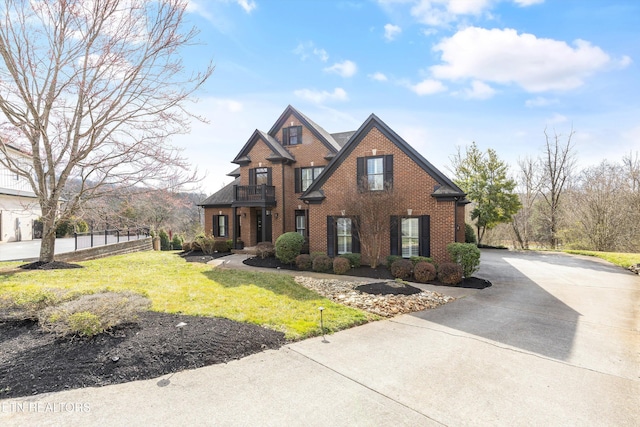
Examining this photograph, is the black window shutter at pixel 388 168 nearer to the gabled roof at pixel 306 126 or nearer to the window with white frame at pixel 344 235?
the window with white frame at pixel 344 235

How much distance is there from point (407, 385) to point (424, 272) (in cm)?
722

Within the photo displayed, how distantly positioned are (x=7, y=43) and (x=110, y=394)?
1307 centimetres

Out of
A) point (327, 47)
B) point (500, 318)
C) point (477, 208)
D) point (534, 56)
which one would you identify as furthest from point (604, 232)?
point (327, 47)

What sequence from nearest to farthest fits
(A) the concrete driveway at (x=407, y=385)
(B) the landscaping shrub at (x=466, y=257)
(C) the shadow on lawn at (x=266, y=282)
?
(A) the concrete driveway at (x=407, y=385)
(C) the shadow on lawn at (x=266, y=282)
(B) the landscaping shrub at (x=466, y=257)

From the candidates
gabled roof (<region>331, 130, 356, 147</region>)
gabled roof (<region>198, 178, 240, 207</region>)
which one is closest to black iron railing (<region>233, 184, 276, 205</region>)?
gabled roof (<region>198, 178, 240, 207</region>)

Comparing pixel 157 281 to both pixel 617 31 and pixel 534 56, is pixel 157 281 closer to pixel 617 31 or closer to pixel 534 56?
pixel 534 56

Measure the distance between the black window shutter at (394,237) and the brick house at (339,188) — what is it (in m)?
0.04

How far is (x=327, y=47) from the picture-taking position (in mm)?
11562

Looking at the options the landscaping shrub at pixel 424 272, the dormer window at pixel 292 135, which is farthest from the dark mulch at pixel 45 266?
the dormer window at pixel 292 135

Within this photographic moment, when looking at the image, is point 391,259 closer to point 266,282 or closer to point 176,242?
point 266,282

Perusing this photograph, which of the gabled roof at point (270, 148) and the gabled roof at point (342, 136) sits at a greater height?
the gabled roof at point (342, 136)

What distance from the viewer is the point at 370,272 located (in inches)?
472

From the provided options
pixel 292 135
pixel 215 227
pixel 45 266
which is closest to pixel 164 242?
pixel 215 227

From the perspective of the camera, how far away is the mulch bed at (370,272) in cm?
1026
